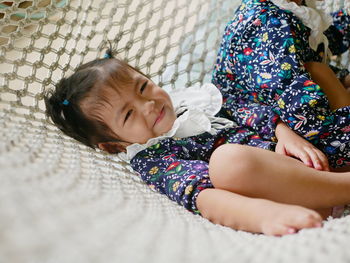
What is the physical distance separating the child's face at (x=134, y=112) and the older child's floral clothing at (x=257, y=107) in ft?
0.14

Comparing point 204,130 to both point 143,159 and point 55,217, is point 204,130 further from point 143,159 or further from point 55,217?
point 55,217

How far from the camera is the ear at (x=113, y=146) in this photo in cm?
82

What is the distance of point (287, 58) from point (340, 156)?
0.22m

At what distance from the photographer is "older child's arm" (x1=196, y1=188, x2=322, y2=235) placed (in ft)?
1.46

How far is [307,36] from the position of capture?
0.81m

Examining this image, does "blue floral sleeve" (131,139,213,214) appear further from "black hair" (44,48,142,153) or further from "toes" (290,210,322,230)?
"toes" (290,210,322,230)

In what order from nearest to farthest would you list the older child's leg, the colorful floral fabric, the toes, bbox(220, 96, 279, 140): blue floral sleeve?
the toes
the older child's leg
the colorful floral fabric
bbox(220, 96, 279, 140): blue floral sleeve

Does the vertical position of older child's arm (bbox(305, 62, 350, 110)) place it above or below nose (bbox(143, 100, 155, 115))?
above

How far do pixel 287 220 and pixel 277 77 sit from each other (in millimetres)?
366

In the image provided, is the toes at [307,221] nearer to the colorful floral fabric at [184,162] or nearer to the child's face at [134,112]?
the colorful floral fabric at [184,162]

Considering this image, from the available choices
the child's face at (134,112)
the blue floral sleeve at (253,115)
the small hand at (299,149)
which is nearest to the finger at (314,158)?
the small hand at (299,149)

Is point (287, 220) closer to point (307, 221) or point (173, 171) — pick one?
point (307, 221)

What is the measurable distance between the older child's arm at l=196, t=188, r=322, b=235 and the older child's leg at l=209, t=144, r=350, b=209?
0.03 m

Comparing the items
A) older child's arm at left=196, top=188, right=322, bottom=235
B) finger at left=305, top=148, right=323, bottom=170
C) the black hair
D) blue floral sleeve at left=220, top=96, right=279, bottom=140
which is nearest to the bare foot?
older child's arm at left=196, top=188, right=322, bottom=235
